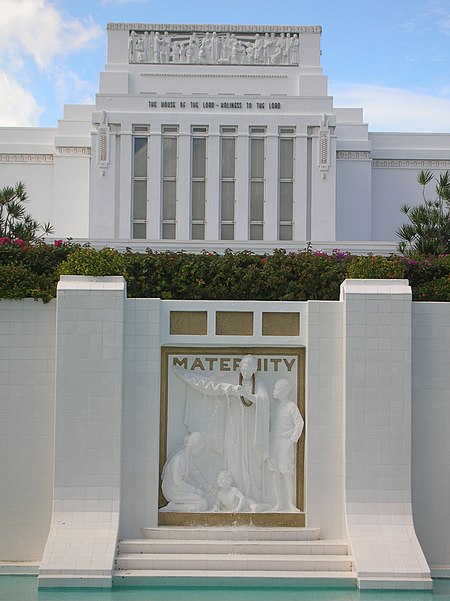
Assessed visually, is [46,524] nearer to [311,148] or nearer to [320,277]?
[320,277]

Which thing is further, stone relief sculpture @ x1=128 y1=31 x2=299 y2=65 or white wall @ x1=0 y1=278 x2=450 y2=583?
stone relief sculpture @ x1=128 y1=31 x2=299 y2=65

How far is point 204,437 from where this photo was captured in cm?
1433

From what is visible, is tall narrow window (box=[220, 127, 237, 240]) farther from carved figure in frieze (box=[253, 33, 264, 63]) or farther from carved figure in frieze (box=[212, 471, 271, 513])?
carved figure in frieze (box=[212, 471, 271, 513])

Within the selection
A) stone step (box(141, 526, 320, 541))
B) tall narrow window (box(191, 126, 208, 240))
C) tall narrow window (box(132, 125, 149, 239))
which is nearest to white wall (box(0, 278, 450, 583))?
stone step (box(141, 526, 320, 541))

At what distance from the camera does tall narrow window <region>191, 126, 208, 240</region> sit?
108ft

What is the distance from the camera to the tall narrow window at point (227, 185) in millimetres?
32844

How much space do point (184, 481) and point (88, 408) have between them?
1550 millimetres

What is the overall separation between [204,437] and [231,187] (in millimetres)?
19587

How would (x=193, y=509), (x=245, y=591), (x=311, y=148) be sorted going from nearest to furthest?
(x=245, y=591) → (x=193, y=509) → (x=311, y=148)

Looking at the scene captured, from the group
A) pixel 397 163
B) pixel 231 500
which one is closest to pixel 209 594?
pixel 231 500

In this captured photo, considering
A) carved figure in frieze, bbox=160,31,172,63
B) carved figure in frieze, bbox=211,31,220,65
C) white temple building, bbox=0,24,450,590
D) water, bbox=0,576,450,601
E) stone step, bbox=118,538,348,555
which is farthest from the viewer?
carved figure in frieze, bbox=160,31,172,63

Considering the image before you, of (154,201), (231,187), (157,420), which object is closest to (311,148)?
(231,187)

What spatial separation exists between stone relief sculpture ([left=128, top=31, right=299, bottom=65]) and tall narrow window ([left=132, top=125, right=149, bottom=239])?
3.27 meters

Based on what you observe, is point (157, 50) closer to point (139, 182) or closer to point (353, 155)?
point (139, 182)
